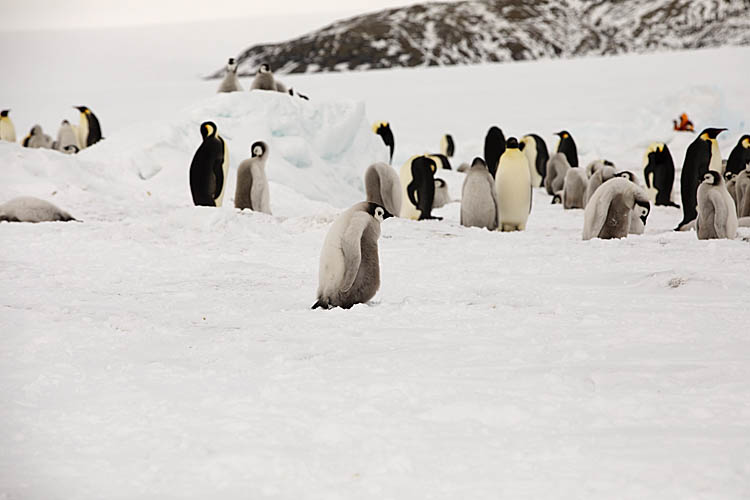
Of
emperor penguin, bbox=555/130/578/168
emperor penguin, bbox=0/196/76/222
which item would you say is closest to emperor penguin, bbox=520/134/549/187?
emperor penguin, bbox=555/130/578/168

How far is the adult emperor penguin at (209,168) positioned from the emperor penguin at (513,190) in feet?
9.46

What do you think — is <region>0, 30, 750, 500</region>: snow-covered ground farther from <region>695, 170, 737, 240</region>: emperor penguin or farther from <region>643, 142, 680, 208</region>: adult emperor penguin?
<region>643, 142, 680, 208</region>: adult emperor penguin

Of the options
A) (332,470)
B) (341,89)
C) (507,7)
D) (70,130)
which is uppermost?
(507,7)

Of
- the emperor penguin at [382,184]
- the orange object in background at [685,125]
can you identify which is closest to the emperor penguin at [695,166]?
the emperor penguin at [382,184]

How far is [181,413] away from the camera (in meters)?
2.14

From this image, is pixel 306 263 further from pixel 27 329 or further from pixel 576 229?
pixel 576 229

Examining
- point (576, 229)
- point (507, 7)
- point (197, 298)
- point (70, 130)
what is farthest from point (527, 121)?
point (507, 7)

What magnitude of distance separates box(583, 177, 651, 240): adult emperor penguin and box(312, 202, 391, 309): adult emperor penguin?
2.66 metres

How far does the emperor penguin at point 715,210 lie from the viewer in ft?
18.3

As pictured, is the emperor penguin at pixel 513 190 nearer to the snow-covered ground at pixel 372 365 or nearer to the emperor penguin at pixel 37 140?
the snow-covered ground at pixel 372 365

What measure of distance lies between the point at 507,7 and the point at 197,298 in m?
85.8

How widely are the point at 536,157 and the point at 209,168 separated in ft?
21.9

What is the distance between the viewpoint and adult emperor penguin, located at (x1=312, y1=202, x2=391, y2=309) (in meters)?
3.50

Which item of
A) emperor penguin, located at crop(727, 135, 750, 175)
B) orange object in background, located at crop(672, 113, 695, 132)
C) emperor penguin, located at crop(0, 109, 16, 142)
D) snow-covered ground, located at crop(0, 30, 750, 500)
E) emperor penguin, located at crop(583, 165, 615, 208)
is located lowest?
snow-covered ground, located at crop(0, 30, 750, 500)
